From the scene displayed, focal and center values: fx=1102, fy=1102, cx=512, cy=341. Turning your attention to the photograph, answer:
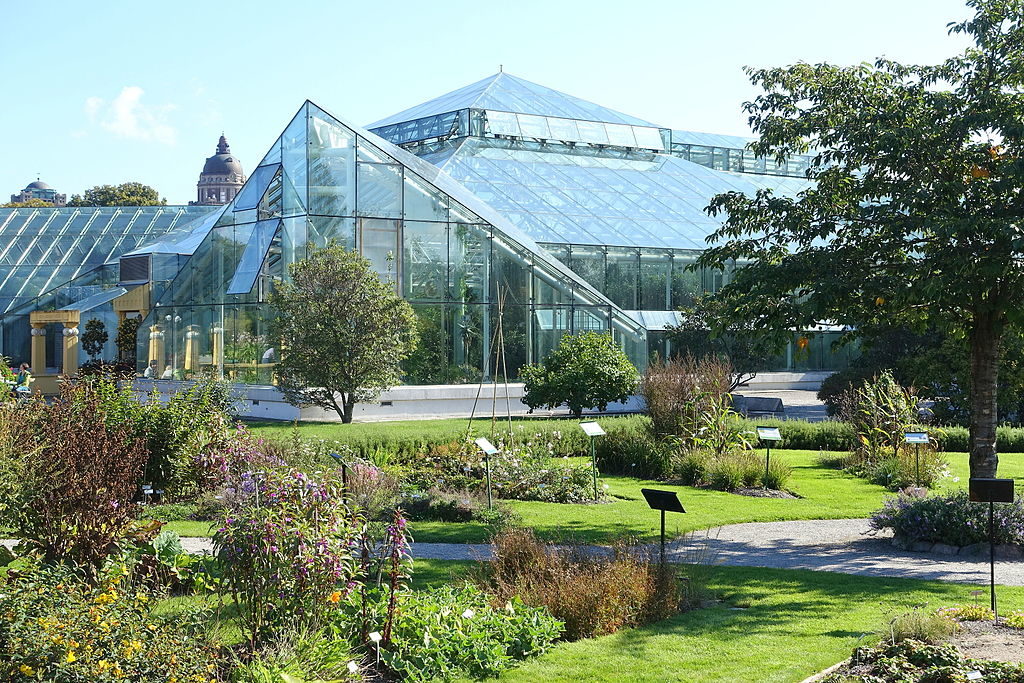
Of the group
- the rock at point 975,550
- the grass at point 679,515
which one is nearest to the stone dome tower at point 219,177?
the grass at point 679,515

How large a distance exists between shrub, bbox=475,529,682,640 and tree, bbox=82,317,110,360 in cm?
3255

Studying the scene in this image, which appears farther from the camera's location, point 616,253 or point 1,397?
point 616,253

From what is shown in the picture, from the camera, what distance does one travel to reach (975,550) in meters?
11.2

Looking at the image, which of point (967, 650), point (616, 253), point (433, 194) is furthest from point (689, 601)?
point (616, 253)

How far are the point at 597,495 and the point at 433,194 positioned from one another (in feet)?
42.9

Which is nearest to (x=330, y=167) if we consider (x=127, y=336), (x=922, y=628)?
(x=127, y=336)

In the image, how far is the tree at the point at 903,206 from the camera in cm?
1093

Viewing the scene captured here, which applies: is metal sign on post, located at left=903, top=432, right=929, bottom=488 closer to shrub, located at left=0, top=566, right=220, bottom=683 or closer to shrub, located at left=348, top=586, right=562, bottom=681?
shrub, located at left=348, top=586, right=562, bottom=681

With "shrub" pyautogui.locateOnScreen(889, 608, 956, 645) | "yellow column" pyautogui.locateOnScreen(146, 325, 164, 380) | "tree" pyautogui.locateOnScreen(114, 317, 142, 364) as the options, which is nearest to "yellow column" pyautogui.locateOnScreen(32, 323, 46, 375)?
"tree" pyautogui.locateOnScreen(114, 317, 142, 364)

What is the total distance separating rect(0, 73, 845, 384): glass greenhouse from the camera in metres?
26.1

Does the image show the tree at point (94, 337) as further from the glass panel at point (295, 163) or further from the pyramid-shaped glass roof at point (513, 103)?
the glass panel at point (295, 163)

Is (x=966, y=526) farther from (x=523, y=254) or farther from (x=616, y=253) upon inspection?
(x=616, y=253)

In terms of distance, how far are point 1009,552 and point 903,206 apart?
370 cm

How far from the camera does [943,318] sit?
12.6 metres
